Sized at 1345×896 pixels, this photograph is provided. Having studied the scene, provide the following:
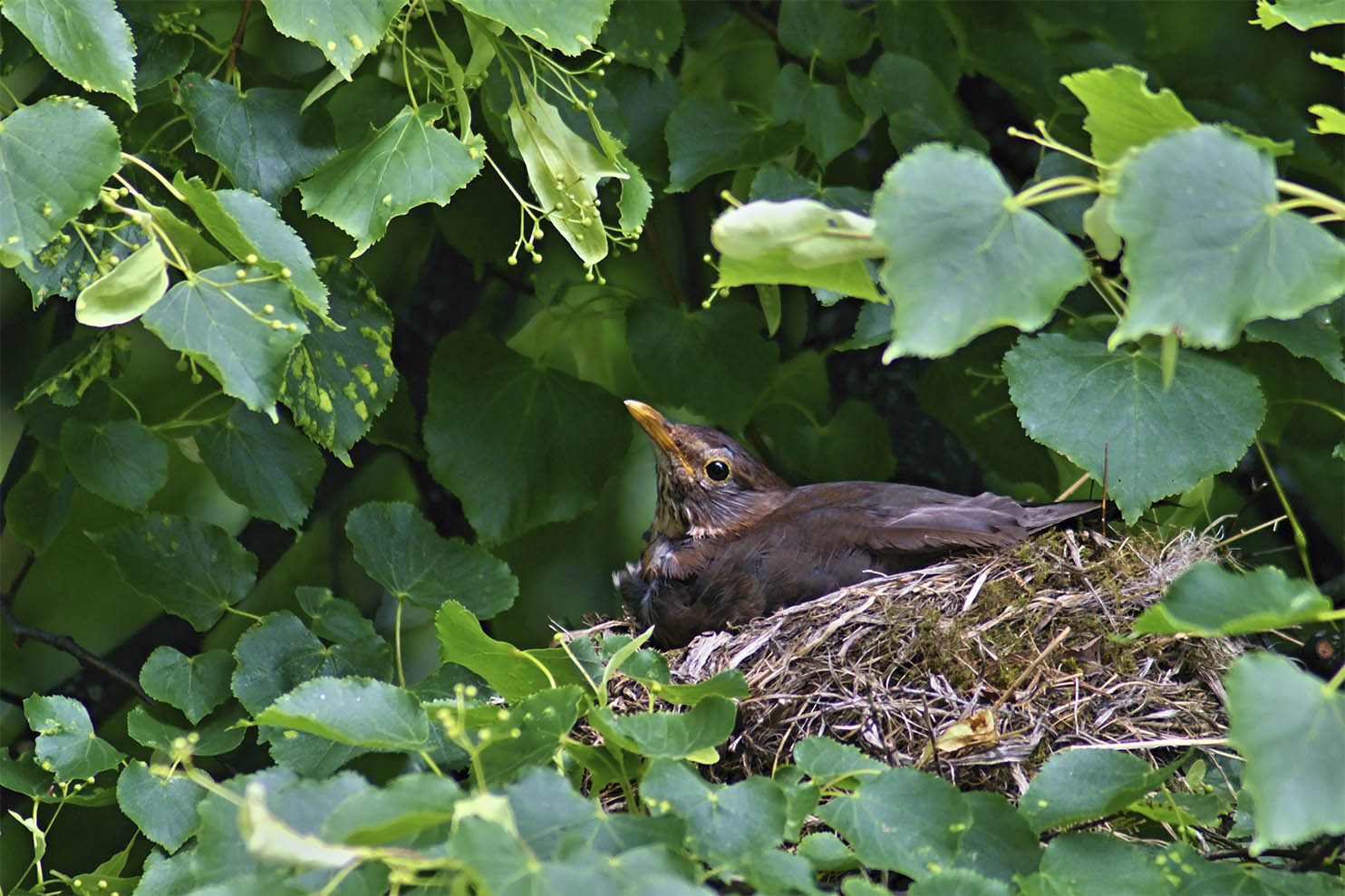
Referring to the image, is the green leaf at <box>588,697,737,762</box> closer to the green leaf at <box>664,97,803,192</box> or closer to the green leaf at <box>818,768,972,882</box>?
the green leaf at <box>818,768,972,882</box>

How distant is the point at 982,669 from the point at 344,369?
115cm

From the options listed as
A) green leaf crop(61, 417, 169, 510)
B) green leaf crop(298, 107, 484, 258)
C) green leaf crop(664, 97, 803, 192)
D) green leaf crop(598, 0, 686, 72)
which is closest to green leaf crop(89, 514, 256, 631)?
green leaf crop(61, 417, 169, 510)

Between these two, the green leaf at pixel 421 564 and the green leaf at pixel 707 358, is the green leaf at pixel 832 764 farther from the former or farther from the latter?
the green leaf at pixel 707 358

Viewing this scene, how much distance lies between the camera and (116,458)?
2.27 meters

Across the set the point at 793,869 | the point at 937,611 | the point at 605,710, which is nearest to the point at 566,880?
the point at 793,869

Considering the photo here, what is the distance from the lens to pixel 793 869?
4.00 feet

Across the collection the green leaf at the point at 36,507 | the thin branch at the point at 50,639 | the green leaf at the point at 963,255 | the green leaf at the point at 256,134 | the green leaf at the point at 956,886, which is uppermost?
the green leaf at the point at 963,255

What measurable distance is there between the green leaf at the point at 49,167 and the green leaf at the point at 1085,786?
131cm

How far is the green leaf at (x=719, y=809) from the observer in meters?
1.24

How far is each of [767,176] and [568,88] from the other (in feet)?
1.62

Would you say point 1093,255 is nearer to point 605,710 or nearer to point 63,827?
point 605,710

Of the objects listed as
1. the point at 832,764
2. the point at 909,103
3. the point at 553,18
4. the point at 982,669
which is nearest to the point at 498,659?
the point at 832,764

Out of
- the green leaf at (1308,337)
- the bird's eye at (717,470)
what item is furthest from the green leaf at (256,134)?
the green leaf at (1308,337)

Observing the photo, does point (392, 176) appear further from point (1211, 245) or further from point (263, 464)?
point (1211, 245)
